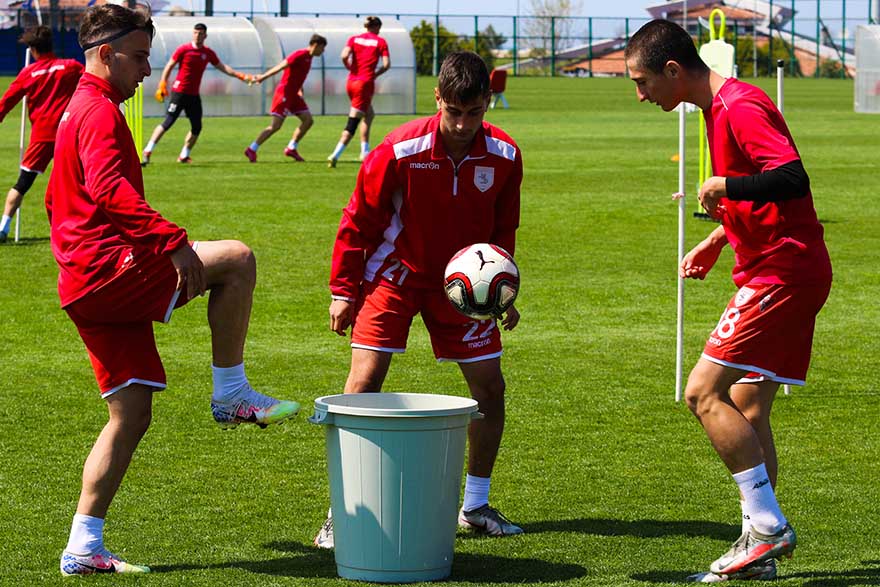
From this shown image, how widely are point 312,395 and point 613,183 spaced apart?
1239 centimetres

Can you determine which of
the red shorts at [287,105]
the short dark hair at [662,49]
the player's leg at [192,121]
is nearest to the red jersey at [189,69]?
the player's leg at [192,121]

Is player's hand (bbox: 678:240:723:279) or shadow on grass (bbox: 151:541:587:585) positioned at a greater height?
player's hand (bbox: 678:240:723:279)

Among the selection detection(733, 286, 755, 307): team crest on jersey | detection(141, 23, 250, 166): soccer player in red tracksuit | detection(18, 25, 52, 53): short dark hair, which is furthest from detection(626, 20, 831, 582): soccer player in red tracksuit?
detection(141, 23, 250, 166): soccer player in red tracksuit

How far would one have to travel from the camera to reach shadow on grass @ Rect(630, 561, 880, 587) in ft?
17.4

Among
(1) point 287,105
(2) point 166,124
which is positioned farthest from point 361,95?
(2) point 166,124

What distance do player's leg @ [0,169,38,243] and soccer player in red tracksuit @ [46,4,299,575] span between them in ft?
30.7

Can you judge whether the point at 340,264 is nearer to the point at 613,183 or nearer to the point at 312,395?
the point at 312,395

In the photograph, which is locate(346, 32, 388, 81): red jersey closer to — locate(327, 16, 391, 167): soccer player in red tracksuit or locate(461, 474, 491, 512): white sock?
locate(327, 16, 391, 167): soccer player in red tracksuit

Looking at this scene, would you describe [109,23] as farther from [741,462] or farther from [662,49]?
[741,462]

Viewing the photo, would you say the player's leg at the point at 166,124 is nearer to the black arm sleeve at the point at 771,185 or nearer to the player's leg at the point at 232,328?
the player's leg at the point at 232,328

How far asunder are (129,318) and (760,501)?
2.35 m

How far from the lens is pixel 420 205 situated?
589cm

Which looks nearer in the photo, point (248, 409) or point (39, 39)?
point (248, 409)

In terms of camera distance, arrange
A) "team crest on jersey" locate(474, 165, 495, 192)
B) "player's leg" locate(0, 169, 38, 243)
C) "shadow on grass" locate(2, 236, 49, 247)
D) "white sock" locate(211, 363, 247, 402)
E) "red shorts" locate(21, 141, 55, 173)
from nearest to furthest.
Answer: "white sock" locate(211, 363, 247, 402) → "team crest on jersey" locate(474, 165, 495, 192) → "red shorts" locate(21, 141, 55, 173) → "player's leg" locate(0, 169, 38, 243) → "shadow on grass" locate(2, 236, 49, 247)
